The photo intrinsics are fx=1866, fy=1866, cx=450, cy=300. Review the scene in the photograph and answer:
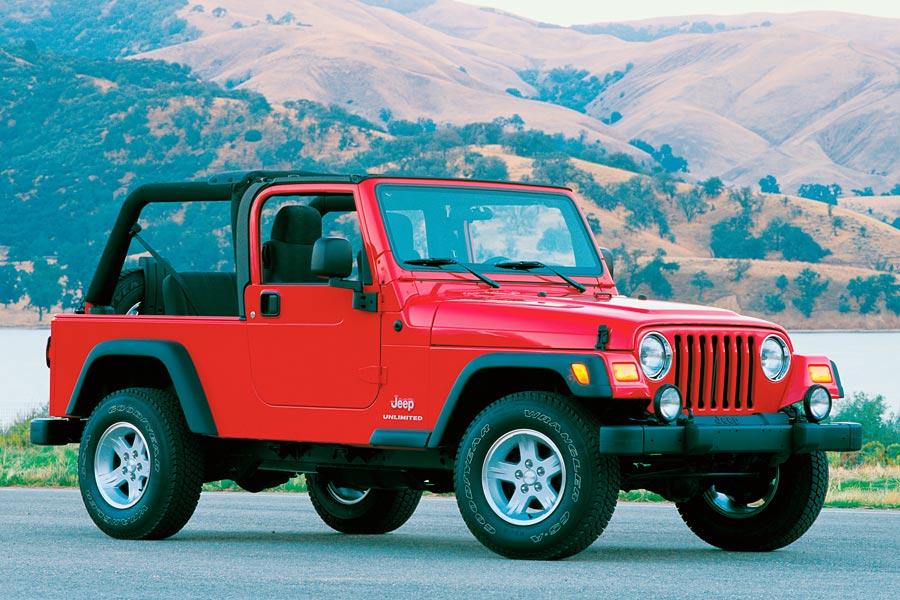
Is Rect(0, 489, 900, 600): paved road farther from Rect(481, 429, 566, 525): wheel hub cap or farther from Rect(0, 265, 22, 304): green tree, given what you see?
Rect(0, 265, 22, 304): green tree

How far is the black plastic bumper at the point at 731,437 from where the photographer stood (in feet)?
31.2

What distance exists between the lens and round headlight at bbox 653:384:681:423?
382 inches

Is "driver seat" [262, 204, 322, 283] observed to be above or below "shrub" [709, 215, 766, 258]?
above

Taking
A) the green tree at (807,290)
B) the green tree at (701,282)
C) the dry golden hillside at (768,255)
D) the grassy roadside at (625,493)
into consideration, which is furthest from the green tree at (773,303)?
the grassy roadside at (625,493)

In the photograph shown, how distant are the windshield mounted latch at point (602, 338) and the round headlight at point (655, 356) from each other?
207 millimetres

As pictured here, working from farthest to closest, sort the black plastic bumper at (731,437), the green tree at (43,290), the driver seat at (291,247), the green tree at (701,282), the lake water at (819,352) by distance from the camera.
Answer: the green tree at (43,290), the green tree at (701,282), the lake water at (819,352), the driver seat at (291,247), the black plastic bumper at (731,437)

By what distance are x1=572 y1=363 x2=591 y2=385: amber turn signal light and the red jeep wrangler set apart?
0.04ft

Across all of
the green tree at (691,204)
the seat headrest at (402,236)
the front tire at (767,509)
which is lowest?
the front tire at (767,509)

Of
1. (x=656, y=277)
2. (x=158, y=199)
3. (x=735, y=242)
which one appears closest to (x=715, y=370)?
(x=158, y=199)

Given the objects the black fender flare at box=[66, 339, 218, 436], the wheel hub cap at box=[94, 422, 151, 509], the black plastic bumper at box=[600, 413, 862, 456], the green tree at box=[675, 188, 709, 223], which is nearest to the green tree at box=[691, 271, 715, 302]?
the green tree at box=[675, 188, 709, 223]

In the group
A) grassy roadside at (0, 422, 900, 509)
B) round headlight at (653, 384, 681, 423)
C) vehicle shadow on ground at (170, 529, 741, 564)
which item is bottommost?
grassy roadside at (0, 422, 900, 509)

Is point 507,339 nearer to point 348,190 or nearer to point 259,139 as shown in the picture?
point 348,190

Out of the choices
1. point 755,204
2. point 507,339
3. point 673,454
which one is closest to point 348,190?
point 507,339

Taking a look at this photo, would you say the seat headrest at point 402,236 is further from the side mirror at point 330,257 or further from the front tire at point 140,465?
the front tire at point 140,465
